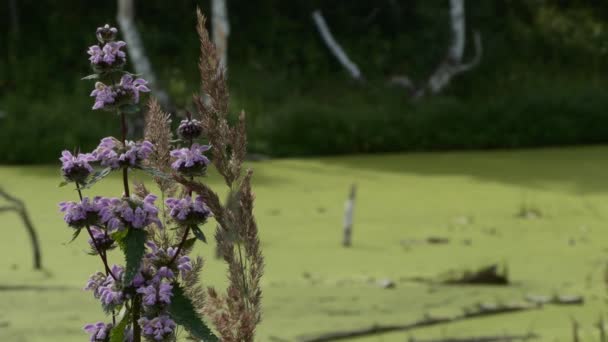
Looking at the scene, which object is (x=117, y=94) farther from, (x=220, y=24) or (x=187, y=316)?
(x=220, y=24)

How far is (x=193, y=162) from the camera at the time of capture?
5.07 feet

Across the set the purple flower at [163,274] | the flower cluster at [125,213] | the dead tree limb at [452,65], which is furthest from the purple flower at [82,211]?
the dead tree limb at [452,65]

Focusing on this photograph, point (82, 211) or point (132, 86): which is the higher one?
point (132, 86)

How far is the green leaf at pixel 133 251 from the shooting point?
57.7 inches

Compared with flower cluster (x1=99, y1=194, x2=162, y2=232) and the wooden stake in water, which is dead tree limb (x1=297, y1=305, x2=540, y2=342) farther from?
flower cluster (x1=99, y1=194, x2=162, y2=232)

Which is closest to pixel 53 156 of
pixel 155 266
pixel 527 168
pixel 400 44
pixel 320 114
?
pixel 320 114

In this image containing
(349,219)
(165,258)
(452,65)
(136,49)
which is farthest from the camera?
(452,65)

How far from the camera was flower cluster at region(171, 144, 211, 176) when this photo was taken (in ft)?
5.06

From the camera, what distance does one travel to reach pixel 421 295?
504cm

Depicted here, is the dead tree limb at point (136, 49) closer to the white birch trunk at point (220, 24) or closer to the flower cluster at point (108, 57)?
the white birch trunk at point (220, 24)

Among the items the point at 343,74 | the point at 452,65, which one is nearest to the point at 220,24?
the point at 343,74

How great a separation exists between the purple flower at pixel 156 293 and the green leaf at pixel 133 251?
0.05 m

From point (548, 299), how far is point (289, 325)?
3.77ft

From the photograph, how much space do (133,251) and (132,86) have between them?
0.73 feet
